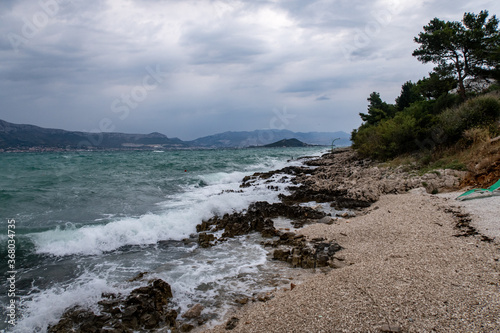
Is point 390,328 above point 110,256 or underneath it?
above

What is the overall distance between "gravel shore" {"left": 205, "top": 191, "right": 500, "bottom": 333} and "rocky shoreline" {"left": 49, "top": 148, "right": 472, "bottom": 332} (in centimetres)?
74

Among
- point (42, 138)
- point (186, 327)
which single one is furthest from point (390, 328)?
point (42, 138)

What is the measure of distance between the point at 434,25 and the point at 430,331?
28518 millimetres

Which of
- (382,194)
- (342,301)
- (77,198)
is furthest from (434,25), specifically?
(77,198)

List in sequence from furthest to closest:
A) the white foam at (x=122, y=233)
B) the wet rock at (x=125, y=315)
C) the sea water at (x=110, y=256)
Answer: the white foam at (x=122, y=233), the sea water at (x=110, y=256), the wet rock at (x=125, y=315)

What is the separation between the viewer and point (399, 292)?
4184 millimetres

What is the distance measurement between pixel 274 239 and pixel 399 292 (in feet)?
16.8

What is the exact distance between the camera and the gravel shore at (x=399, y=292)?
3.52 metres

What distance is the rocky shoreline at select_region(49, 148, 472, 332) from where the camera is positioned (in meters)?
4.98

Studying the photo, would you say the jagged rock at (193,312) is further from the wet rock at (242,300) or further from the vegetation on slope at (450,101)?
the vegetation on slope at (450,101)

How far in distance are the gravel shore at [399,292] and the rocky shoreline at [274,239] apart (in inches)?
29.0

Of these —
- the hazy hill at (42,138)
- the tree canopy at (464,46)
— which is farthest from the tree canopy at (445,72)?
the hazy hill at (42,138)

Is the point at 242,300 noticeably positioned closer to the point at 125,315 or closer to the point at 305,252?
the point at 125,315

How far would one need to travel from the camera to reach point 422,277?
4.55 m
